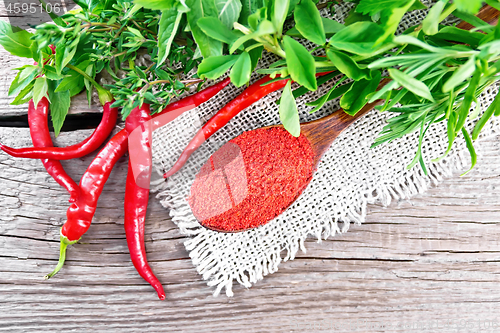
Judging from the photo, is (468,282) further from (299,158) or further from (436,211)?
(299,158)

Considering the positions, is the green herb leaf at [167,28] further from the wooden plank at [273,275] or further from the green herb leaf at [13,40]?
the wooden plank at [273,275]

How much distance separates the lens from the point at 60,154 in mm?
918

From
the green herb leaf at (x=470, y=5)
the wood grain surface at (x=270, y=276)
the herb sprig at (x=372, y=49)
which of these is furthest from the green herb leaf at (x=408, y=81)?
the wood grain surface at (x=270, y=276)

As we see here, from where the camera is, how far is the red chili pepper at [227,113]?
0.91 meters

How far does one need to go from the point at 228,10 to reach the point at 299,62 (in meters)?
0.21

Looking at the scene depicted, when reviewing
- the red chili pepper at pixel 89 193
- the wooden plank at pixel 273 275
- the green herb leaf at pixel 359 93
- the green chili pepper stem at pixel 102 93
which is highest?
the green herb leaf at pixel 359 93

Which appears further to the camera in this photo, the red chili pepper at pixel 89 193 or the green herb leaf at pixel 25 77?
the red chili pepper at pixel 89 193

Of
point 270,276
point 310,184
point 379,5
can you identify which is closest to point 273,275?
point 270,276

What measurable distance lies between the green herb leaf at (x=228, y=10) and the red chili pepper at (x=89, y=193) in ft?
1.54

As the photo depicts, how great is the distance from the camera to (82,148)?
37.0 inches

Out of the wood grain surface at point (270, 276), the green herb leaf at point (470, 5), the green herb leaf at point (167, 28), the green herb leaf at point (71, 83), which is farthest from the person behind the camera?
the wood grain surface at point (270, 276)

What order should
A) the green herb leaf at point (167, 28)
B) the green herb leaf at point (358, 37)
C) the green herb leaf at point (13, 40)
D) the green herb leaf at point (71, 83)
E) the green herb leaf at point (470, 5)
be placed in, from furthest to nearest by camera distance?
the green herb leaf at point (71, 83)
the green herb leaf at point (13, 40)
the green herb leaf at point (167, 28)
the green herb leaf at point (358, 37)
the green herb leaf at point (470, 5)

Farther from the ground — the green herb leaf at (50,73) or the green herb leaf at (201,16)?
the green herb leaf at (201,16)

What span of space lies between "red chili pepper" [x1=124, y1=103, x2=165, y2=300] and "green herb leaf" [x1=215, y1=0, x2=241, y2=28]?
40 cm
